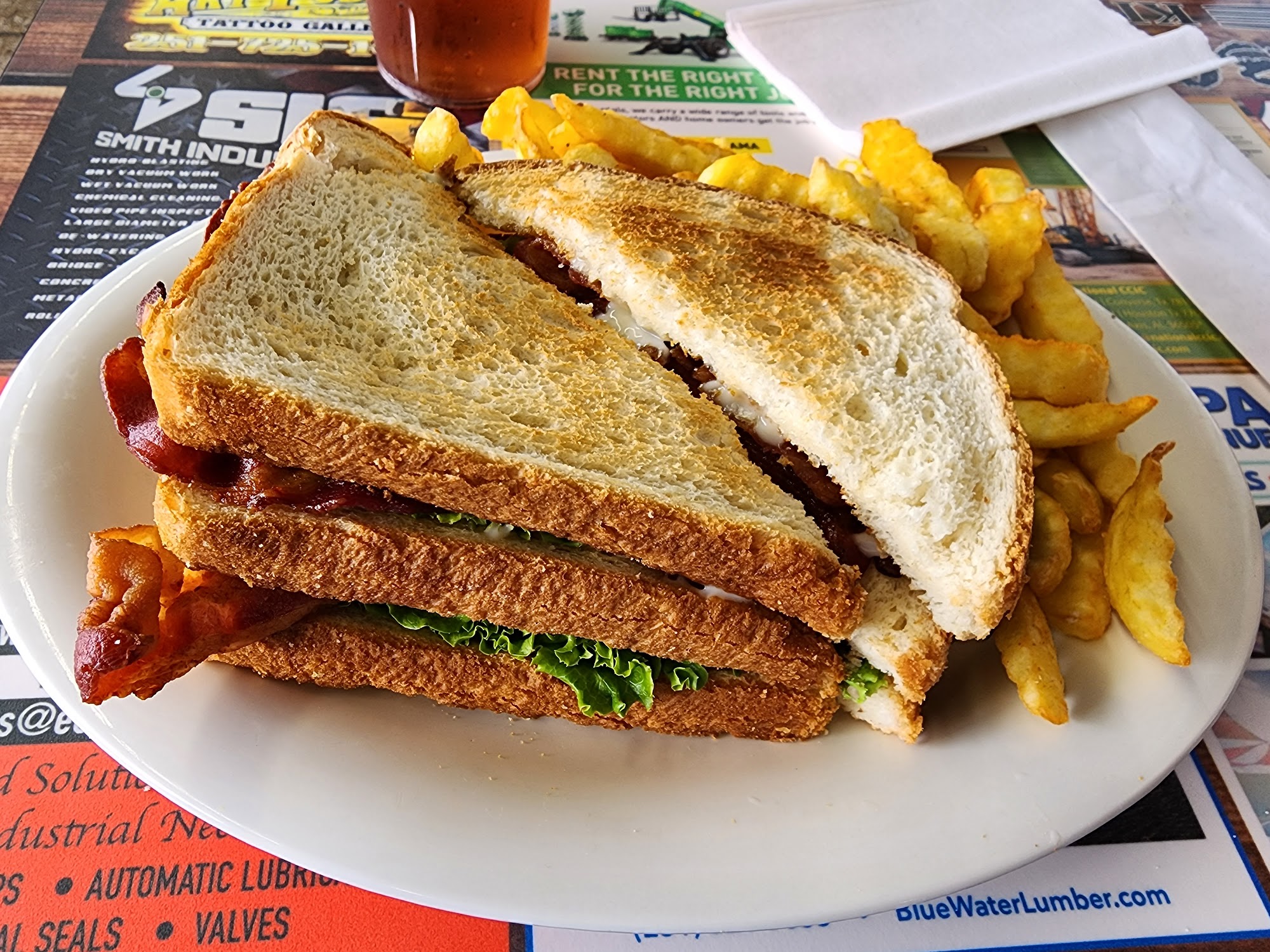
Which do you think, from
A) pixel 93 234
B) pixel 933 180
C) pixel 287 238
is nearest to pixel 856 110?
pixel 933 180

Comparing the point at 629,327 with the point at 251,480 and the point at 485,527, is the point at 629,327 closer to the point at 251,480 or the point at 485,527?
the point at 485,527

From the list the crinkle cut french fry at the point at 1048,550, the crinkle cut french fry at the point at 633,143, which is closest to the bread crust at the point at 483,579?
the crinkle cut french fry at the point at 1048,550

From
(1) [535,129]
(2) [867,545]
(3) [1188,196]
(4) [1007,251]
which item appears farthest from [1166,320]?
(1) [535,129]

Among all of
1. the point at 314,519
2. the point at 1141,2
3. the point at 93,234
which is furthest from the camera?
the point at 1141,2

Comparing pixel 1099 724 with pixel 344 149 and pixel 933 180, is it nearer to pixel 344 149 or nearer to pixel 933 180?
pixel 933 180

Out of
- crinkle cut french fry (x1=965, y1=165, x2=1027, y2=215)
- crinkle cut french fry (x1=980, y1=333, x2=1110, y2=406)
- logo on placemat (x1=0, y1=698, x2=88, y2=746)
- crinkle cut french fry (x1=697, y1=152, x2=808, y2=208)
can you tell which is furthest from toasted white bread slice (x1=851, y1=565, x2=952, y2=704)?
logo on placemat (x1=0, y1=698, x2=88, y2=746)

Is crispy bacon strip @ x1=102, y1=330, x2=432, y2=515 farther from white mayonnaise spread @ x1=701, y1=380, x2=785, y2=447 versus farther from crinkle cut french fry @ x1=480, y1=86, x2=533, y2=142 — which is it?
crinkle cut french fry @ x1=480, y1=86, x2=533, y2=142

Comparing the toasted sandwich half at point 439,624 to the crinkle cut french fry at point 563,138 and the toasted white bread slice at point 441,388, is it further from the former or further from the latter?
the crinkle cut french fry at point 563,138
